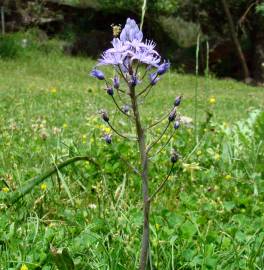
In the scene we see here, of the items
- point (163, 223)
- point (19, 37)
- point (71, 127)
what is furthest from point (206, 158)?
point (19, 37)

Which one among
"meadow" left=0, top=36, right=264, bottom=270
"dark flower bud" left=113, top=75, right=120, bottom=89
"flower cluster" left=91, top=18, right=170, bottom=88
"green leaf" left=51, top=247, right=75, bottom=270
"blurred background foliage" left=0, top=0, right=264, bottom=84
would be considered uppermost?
"flower cluster" left=91, top=18, right=170, bottom=88

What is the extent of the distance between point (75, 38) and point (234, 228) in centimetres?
2194

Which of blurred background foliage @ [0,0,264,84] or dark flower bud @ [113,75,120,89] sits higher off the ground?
dark flower bud @ [113,75,120,89]

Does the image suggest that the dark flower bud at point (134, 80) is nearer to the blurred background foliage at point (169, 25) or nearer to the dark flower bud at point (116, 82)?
the dark flower bud at point (116, 82)

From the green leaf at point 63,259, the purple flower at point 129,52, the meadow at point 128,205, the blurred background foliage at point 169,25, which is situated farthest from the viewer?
the blurred background foliage at point 169,25

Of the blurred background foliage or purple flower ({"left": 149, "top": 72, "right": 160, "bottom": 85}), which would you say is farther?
the blurred background foliage

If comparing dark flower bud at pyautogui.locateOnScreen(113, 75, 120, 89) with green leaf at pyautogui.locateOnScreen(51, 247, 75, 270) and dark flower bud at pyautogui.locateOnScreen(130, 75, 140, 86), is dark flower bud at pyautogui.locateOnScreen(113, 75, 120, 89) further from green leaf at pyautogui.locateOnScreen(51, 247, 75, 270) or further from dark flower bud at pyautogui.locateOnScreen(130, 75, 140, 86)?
green leaf at pyautogui.locateOnScreen(51, 247, 75, 270)

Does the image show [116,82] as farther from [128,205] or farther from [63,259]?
[128,205]

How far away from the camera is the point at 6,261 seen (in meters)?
2.12

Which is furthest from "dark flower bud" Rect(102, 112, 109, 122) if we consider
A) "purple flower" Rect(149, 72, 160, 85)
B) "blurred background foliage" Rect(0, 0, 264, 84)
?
"blurred background foliage" Rect(0, 0, 264, 84)

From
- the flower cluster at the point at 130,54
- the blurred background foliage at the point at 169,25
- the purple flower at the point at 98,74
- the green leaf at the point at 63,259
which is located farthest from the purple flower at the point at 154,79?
the blurred background foliage at the point at 169,25

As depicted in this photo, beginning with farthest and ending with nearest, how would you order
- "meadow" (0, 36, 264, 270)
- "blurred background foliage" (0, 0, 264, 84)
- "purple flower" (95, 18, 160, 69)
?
"blurred background foliage" (0, 0, 264, 84) → "meadow" (0, 36, 264, 270) → "purple flower" (95, 18, 160, 69)

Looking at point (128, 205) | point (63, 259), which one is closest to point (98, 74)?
point (63, 259)

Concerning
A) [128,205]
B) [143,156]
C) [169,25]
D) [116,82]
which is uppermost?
[116,82]
